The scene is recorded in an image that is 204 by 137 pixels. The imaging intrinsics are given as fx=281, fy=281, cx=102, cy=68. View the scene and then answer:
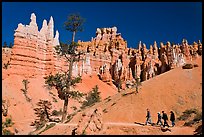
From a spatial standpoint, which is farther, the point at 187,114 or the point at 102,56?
the point at 102,56

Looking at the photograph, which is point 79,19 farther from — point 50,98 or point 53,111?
point 50,98

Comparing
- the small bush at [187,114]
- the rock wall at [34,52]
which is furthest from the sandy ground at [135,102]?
the rock wall at [34,52]

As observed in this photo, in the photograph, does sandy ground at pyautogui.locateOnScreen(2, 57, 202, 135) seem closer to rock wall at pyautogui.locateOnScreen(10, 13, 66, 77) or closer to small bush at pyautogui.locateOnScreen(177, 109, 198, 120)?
small bush at pyautogui.locateOnScreen(177, 109, 198, 120)

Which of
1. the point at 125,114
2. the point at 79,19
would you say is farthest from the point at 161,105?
the point at 79,19

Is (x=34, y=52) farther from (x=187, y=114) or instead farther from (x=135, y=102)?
(x=187, y=114)

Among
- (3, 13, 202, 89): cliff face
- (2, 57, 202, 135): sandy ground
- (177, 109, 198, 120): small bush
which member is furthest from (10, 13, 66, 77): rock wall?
(177, 109, 198, 120): small bush

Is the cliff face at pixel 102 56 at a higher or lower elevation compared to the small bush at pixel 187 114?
higher

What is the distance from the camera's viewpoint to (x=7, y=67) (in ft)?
147

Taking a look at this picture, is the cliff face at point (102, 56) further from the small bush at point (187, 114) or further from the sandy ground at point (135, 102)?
the small bush at point (187, 114)

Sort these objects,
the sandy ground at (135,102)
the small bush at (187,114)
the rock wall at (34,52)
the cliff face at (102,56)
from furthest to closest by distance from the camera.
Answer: the cliff face at (102,56) < the rock wall at (34,52) < the small bush at (187,114) < the sandy ground at (135,102)

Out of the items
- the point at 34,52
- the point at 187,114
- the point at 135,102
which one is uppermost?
the point at 34,52

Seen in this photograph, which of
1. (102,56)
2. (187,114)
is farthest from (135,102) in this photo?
(102,56)

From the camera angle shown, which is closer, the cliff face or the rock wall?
the rock wall

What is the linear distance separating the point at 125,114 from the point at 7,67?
2672cm
